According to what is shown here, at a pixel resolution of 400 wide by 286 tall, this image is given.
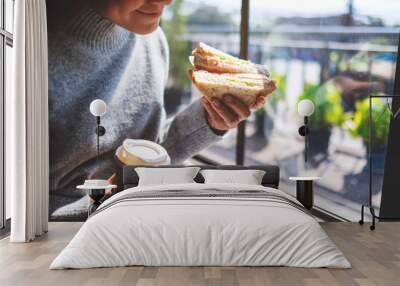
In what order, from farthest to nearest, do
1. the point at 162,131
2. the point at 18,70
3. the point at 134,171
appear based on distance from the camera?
the point at 162,131, the point at 134,171, the point at 18,70

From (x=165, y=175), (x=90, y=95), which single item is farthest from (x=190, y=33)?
(x=165, y=175)

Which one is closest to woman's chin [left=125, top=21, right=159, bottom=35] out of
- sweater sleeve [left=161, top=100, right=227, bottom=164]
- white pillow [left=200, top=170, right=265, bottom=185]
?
sweater sleeve [left=161, top=100, right=227, bottom=164]

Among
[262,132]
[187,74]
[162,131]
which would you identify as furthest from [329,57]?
[162,131]

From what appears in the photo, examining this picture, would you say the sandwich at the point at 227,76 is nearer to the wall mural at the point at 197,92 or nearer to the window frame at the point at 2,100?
the wall mural at the point at 197,92

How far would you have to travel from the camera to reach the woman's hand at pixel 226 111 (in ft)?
25.4

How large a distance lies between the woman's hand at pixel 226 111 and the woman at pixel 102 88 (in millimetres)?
12

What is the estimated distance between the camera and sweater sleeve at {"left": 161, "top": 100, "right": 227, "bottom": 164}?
306 inches

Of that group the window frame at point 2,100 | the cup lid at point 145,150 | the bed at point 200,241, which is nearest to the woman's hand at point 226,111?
the cup lid at point 145,150

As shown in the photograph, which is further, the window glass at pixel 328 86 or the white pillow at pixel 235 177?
the window glass at pixel 328 86

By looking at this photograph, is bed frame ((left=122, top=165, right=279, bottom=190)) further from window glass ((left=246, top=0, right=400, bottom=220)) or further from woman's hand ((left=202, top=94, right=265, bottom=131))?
woman's hand ((left=202, top=94, right=265, bottom=131))

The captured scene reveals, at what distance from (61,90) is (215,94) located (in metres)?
1.86

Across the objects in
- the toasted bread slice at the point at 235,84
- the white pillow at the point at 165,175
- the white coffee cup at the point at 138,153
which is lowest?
the white pillow at the point at 165,175

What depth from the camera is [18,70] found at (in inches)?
236

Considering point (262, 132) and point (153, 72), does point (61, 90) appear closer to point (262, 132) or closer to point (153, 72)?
point (153, 72)
